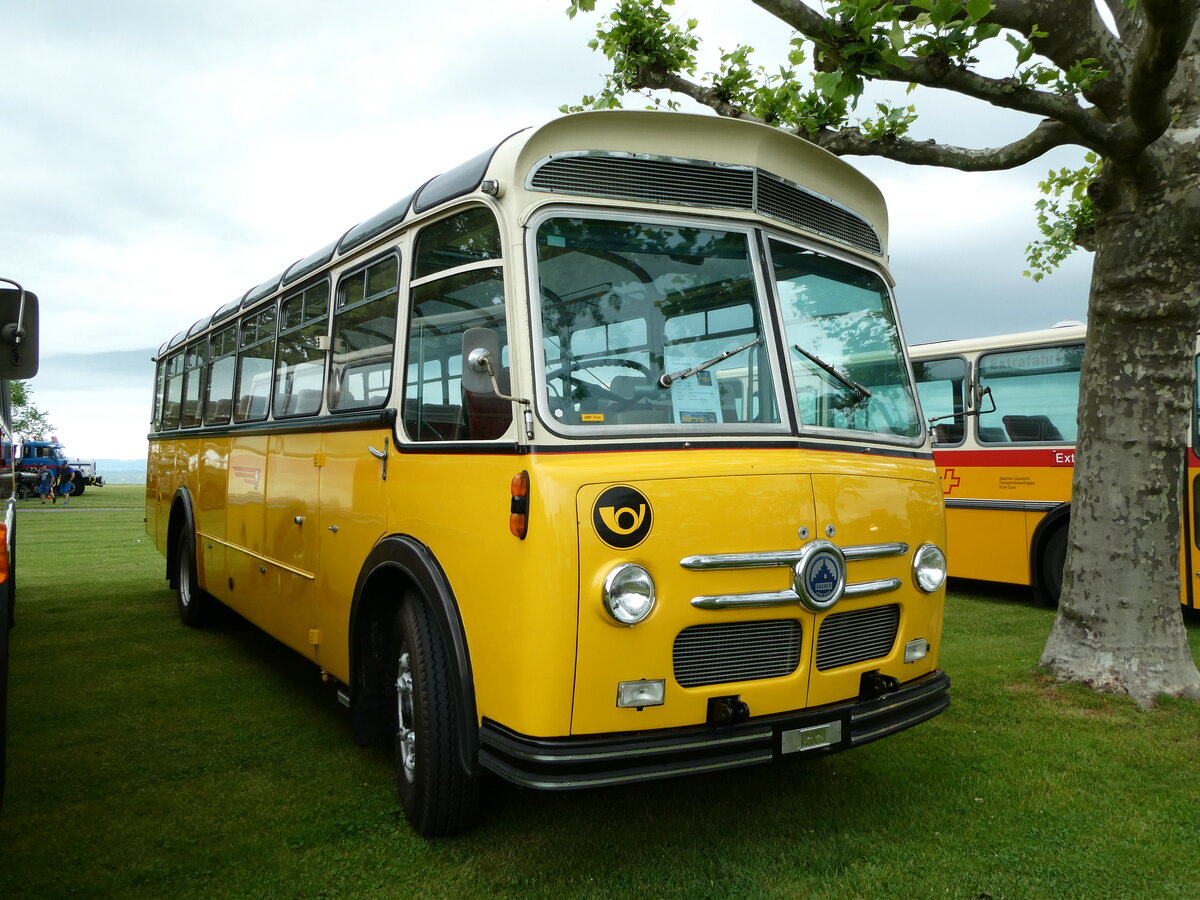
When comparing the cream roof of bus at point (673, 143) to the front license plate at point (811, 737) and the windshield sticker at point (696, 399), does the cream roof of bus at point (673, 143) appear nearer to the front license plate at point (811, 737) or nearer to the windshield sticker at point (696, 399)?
the windshield sticker at point (696, 399)

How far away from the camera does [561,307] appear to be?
3707 millimetres

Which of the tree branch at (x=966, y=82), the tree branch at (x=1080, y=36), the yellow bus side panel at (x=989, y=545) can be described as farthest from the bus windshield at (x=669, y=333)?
the yellow bus side panel at (x=989, y=545)

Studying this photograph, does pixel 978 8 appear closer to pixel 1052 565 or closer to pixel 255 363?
pixel 255 363

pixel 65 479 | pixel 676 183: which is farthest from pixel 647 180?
pixel 65 479

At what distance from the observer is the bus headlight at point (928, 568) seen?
416cm

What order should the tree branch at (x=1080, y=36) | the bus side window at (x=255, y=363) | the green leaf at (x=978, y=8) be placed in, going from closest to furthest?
the green leaf at (x=978, y=8)
the tree branch at (x=1080, y=36)
the bus side window at (x=255, y=363)

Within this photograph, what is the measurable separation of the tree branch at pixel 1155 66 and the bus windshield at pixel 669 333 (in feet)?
7.51

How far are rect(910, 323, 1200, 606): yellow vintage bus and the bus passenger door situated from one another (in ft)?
20.3

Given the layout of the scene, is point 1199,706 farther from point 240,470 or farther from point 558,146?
point 240,470

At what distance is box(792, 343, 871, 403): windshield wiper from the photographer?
13.5 feet

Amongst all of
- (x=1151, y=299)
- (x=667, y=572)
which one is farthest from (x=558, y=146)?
(x=1151, y=299)

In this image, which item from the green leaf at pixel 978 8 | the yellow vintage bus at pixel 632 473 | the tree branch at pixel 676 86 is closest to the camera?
the yellow vintage bus at pixel 632 473

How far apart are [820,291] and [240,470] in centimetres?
440

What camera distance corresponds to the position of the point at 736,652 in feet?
11.9
